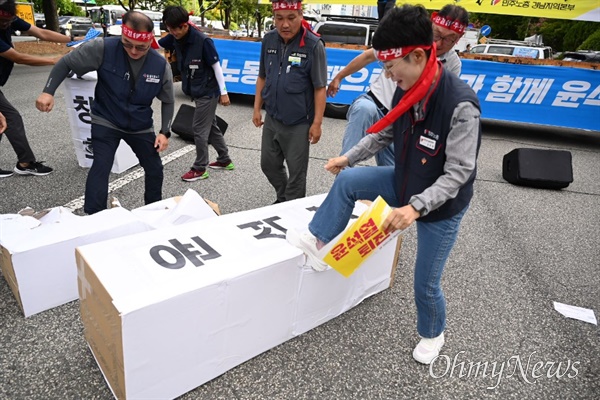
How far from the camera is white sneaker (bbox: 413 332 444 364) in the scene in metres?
2.27

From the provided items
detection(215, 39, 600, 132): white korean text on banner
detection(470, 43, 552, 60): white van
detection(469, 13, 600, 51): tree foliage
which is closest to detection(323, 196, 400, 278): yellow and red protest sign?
detection(215, 39, 600, 132): white korean text on banner

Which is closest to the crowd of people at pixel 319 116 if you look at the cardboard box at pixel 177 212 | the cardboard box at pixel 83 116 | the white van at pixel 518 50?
the cardboard box at pixel 83 116

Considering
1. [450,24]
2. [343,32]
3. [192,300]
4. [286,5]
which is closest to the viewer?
[192,300]

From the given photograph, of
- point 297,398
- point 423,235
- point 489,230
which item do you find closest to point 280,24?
point 423,235

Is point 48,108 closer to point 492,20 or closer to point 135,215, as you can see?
point 135,215

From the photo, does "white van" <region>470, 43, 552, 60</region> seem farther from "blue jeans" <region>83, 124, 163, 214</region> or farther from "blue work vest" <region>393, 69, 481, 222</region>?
"blue work vest" <region>393, 69, 481, 222</region>

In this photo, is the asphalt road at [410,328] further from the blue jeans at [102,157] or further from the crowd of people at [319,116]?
the blue jeans at [102,157]

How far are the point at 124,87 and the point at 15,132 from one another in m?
1.98

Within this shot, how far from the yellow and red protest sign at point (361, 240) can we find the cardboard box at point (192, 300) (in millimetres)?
251

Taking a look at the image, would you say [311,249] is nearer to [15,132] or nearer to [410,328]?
[410,328]

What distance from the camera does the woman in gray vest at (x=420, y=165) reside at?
5.41ft

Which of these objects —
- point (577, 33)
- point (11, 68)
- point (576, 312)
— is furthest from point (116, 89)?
point (577, 33)

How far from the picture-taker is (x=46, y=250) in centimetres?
229

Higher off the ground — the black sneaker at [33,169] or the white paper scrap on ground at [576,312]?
the black sneaker at [33,169]
